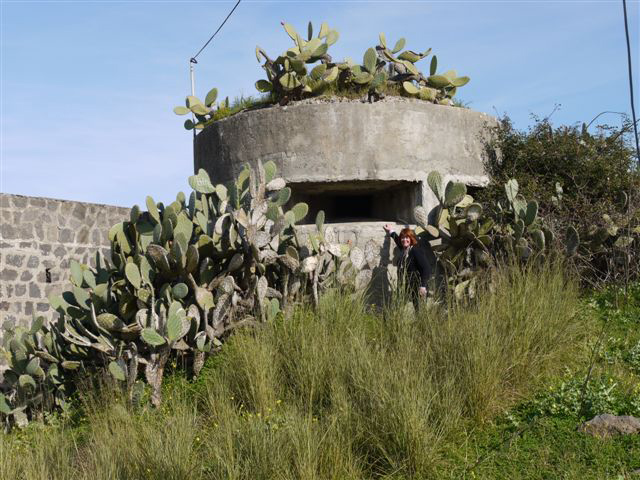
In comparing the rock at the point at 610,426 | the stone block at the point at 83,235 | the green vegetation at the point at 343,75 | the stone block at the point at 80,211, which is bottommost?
the rock at the point at 610,426

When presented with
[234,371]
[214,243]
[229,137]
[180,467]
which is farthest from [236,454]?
[229,137]

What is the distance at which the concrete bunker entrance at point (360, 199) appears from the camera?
9008 millimetres

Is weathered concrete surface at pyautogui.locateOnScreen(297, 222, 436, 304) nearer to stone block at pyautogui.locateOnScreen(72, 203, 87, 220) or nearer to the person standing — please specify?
the person standing

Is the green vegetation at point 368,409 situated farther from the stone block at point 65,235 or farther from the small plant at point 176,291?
the stone block at point 65,235

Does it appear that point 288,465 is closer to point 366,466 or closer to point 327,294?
point 366,466

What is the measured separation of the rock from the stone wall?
23.6ft

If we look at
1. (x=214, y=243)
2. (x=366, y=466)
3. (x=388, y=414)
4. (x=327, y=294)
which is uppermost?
(x=214, y=243)

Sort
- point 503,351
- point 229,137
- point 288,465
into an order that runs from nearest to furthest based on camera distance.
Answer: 1. point 288,465
2. point 503,351
3. point 229,137

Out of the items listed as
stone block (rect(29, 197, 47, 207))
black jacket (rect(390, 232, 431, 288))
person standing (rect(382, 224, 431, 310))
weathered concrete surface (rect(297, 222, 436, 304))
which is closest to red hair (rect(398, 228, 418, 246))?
person standing (rect(382, 224, 431, 310))

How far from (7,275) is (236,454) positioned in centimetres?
585

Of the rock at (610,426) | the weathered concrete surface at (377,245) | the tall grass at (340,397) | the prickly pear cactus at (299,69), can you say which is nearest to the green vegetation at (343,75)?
the prickly pear cactus at (299,69)

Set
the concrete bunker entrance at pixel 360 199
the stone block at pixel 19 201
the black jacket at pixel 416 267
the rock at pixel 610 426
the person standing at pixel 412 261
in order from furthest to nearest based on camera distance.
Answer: the stone block at pixel 19 201, the concrete bunker entrance at pixel 360 199, the black jacket at pixel 416 267, the person standing at pixel 412 261, the rock at pixel 610 426

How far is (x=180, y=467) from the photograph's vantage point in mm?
4766

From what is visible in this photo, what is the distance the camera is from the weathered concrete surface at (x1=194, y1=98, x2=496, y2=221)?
28.7 feet
